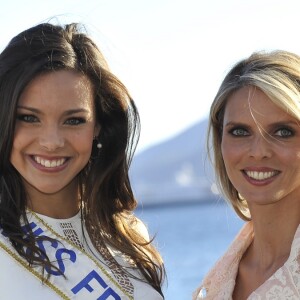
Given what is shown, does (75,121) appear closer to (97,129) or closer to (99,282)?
(97,129)

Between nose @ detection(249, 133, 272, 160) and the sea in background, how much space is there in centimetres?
91

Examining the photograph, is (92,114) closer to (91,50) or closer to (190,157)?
(91,50)

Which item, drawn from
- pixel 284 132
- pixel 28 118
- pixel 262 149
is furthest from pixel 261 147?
pixel 28 118

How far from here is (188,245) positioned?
28719 mm

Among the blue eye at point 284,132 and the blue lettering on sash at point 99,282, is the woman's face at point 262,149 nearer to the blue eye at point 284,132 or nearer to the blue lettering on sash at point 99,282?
the blue eye at point 284,132

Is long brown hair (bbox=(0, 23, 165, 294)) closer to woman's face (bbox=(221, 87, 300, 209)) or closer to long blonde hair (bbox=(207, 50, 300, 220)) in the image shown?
long blonde hair (bbox=(207, 50, 300, 220))

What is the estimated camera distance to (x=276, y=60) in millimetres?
4121

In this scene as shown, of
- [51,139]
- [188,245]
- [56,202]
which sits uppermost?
[51,139]

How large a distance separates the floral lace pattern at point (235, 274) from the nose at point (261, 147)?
326mm

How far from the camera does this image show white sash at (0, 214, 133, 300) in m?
4.05

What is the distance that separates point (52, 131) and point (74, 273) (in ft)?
1.97

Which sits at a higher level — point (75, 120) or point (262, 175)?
point (75, 120)

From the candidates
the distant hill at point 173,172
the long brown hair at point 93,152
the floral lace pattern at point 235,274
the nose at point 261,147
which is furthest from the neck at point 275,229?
the distant hill at point 173,172

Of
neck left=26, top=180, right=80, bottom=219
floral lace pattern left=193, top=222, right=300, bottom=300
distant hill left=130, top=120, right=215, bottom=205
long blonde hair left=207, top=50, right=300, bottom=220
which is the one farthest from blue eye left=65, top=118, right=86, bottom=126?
distant hill left=130, top=120, right=215, bottom=205
